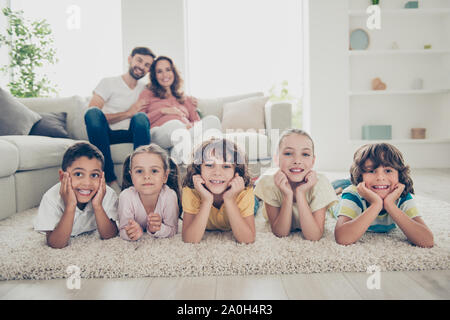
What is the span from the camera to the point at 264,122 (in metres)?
2.76

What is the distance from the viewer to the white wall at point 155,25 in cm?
418

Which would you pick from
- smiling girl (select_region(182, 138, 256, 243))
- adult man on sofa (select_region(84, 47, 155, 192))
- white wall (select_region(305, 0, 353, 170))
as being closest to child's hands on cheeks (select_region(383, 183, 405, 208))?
smiling girl (select_region(182, 138, 256, 243))

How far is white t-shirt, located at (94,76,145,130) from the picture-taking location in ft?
8.05

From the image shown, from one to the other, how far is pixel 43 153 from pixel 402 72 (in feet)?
13.6

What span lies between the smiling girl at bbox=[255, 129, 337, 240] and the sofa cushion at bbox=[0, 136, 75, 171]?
1436mm

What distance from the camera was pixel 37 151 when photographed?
2047mm

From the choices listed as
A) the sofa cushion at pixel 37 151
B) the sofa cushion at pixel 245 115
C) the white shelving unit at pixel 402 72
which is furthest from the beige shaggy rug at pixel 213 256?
the white shelving unit at pixel 402 72

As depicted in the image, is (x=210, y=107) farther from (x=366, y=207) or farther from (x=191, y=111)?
(x=366, y=207)

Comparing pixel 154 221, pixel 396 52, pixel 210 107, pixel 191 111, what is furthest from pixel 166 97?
pixel 396 52

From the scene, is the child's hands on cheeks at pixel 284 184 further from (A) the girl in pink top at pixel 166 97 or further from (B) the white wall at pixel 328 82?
(B) the white wall at pixel 328 82

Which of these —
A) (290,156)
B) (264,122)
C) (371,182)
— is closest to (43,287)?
(290,156)

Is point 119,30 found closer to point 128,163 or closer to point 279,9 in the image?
point 279,9

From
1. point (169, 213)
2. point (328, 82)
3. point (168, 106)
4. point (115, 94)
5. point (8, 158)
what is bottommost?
point (169, 213)

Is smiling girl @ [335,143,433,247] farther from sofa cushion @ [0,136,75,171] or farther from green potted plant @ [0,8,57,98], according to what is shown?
green potted plant @ [0,8,57,98]
